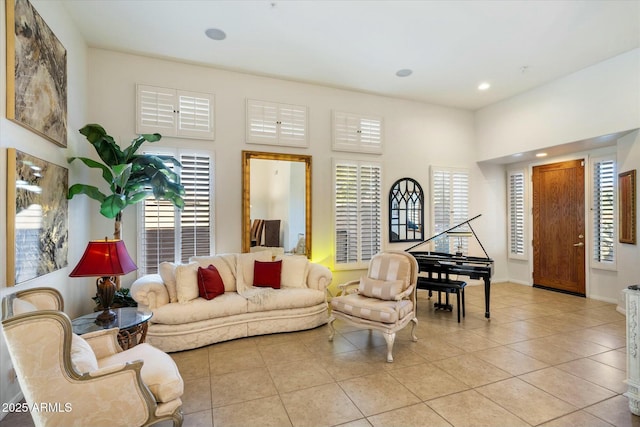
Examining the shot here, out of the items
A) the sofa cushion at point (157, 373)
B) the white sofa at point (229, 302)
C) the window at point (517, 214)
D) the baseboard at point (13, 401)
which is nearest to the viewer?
the sofa cushion at point (157, 373)

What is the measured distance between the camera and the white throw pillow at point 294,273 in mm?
4293

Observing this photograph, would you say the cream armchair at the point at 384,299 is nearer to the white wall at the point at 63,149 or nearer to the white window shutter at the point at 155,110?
the white wall at the point at 63,149

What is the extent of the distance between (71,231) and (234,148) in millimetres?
2291

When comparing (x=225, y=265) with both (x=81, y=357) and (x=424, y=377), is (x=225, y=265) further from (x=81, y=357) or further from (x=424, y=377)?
(x=424, y=377)

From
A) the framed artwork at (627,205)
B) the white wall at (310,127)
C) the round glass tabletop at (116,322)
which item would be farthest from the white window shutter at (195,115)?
the framed artwork at (627,205)

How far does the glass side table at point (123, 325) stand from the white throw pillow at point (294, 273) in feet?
6.06

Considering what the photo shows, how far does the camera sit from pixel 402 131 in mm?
5996

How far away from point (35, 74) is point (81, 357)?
2416 millimetres

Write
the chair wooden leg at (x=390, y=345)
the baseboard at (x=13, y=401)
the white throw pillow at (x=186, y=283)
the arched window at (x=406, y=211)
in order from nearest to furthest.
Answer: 1. the baseboard at (x=13, y=401)
2. the chair wooden leg at (x=390, y=345)
3. the white throw pillow at (x=186, y=283)
4. the arched window at (x=406, y=211)

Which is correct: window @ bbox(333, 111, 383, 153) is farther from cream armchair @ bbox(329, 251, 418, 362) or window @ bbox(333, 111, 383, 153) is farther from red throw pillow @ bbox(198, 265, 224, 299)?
red throw pillow @ bbox(198, 265, 224, 299)

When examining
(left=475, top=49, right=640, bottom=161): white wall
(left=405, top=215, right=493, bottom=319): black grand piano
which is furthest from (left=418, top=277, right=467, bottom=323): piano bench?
(left=475, top=49, right=640, bottom=161): white wall

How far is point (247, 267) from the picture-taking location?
170 inches

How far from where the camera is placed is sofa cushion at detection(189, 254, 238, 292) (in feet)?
13.4

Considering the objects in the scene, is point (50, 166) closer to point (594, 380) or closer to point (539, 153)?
point (594, 380)
